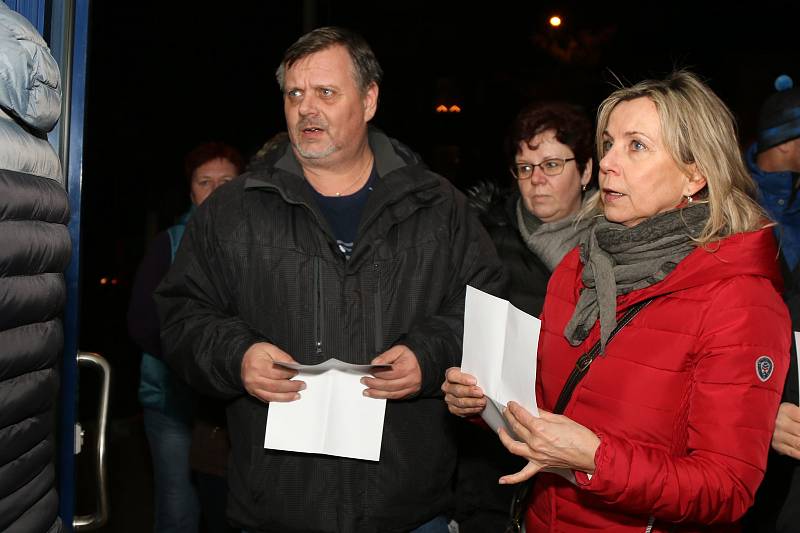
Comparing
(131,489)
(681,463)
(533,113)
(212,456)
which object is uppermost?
(533,113)

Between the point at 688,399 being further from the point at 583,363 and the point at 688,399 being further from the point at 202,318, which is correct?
the point at 202,318

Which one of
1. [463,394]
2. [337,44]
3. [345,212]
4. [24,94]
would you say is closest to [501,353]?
[463,394]

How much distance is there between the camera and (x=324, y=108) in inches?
115

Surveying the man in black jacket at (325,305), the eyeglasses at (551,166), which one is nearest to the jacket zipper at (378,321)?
the man in black jacket at (325,305)

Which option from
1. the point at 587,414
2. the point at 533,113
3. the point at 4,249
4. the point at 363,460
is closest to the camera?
the point at 4,249

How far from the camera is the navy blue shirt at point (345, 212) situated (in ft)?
9.42

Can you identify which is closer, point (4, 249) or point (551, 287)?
point (4, 249)

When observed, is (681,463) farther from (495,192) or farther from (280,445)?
(495,192)

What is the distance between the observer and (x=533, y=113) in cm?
345

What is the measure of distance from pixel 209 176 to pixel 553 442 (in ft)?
9.86

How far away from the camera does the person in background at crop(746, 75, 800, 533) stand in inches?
87.9

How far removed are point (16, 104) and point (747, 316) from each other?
152 cm

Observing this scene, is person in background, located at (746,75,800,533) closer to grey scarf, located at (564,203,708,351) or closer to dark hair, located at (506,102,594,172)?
grey scarf, located at (564,203,708,351)

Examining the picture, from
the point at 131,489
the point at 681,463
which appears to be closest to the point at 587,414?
the point at 681,463
